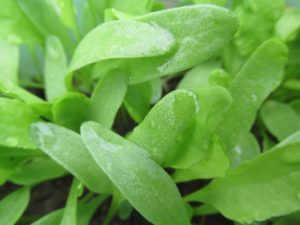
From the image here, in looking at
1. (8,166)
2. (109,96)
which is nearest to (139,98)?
(109,96)

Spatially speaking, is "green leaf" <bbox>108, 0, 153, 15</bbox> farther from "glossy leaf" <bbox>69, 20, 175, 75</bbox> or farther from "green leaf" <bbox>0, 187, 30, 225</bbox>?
"green leaf" <bbox>0, 187, 30, 225</bbox>

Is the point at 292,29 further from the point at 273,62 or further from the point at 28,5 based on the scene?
the point at 28,5

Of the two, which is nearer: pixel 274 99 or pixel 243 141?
pixel 243 141

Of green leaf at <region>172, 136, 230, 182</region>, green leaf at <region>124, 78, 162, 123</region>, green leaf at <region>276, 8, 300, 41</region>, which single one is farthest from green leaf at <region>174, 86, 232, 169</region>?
green leaf at <region>276, 8, 300, 41</region>

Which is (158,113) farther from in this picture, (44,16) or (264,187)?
(44,16)

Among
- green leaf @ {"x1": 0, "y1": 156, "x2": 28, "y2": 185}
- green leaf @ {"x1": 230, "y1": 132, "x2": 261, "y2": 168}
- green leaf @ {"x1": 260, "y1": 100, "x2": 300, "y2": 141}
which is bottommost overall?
green leaf @ {"x1": 260, "y1": 100, "x2": 300, "y2": 141}

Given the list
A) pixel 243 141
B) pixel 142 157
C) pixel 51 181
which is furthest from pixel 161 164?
pixel 51 181

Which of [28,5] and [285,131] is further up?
[28,5]
